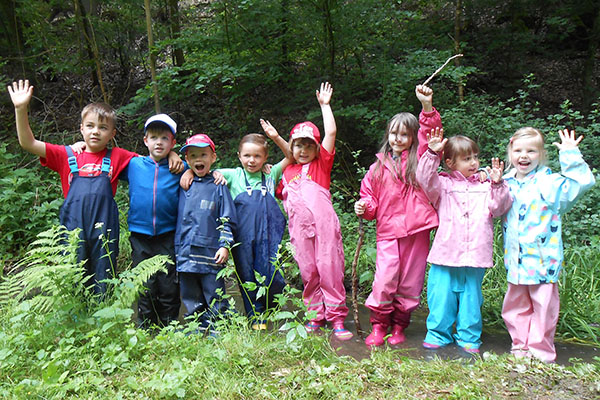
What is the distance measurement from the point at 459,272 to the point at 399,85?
4248 mm

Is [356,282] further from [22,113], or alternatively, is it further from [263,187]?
[22,113]

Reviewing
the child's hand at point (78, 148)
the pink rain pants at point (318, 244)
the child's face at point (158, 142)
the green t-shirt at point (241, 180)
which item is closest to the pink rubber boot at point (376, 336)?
the pink rain pants at point (318, 244)

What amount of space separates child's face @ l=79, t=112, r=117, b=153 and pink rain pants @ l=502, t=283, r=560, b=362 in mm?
3698

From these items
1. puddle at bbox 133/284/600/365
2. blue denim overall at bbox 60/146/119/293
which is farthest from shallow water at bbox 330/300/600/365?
blue denim overall at bbox 60/146/119/293

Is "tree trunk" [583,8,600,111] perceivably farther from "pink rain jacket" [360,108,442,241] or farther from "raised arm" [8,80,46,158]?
"raised arm" [8,80,46,158]

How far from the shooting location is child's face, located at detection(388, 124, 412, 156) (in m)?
3.81

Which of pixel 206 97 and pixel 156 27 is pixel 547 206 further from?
pixel 206 97

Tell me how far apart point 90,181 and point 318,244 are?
6.79 feet

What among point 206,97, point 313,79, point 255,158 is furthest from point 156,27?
point 255,158

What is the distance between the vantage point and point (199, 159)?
392 cm

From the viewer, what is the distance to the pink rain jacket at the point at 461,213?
3.51 meters

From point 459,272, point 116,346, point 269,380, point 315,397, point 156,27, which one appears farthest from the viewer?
point 156,27

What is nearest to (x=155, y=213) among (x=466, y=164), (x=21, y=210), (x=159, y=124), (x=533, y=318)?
(x=159, y=124)

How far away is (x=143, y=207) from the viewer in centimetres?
386
